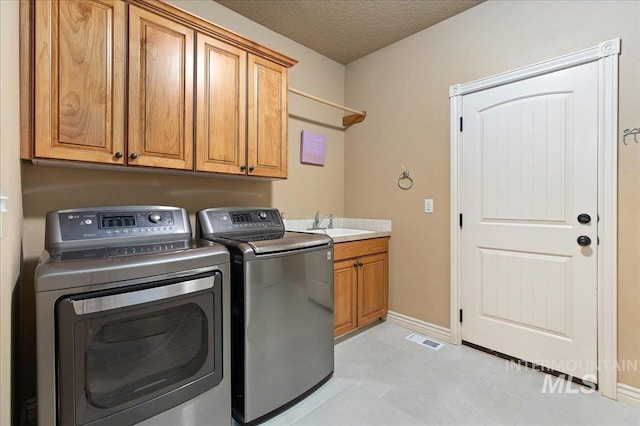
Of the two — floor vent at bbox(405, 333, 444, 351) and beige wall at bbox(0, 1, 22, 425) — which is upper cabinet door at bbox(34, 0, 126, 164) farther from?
floor vent at bbox(405, 333, 444, 351)

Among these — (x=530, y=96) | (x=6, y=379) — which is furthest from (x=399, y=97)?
(x=6, y=379)

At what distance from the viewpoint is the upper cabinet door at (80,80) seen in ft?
4.42

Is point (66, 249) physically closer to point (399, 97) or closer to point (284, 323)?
point (284, 323)

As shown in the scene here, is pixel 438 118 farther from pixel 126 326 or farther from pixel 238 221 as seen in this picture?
pixel 126 326

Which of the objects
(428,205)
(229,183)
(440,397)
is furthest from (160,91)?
(440,397)

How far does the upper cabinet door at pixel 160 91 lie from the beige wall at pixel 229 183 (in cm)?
35

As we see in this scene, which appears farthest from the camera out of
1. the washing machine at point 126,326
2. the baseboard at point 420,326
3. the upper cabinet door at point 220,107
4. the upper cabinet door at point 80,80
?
the baseboard at point 420,326

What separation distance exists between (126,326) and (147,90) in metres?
1.22

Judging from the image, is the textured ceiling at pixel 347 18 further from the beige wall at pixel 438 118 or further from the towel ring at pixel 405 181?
the towel ring at pixel 405 181

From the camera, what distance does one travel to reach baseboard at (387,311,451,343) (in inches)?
101

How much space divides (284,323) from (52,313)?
3.23 feet

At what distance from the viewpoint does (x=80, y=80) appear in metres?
1.44

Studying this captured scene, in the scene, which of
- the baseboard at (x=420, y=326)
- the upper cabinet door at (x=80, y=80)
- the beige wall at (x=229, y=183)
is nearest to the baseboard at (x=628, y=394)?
the baseboard at (x=420, y=326)

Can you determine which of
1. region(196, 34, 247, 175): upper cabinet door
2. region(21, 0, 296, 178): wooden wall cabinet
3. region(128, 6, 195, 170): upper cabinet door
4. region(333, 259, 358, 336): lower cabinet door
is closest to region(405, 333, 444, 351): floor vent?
region(333, 259, 358, 336): lower cabinet door
